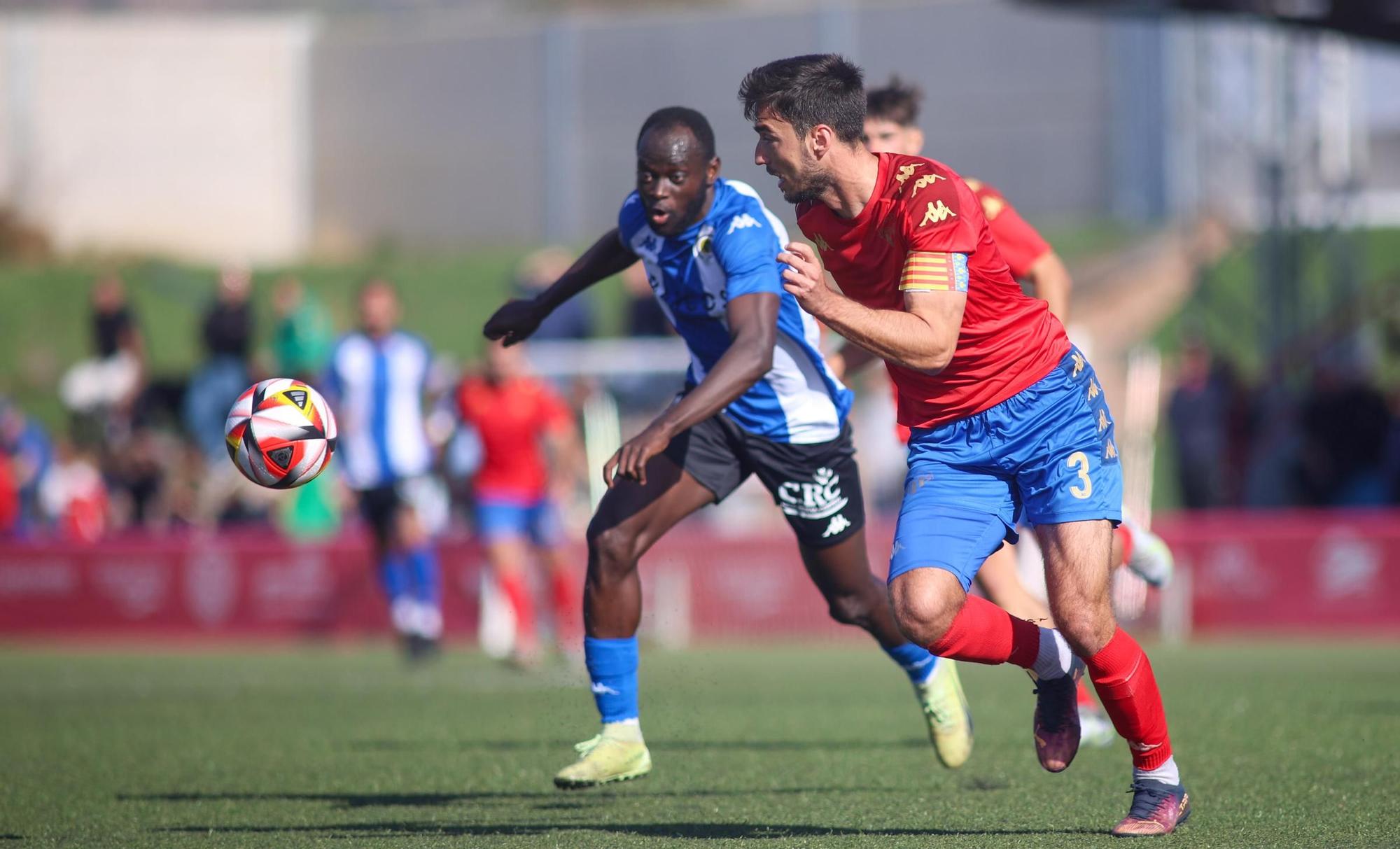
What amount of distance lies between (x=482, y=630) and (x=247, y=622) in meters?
2.61

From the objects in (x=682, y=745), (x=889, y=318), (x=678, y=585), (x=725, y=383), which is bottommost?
(x=678, y=585)

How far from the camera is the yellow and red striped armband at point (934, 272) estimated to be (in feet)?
17.4

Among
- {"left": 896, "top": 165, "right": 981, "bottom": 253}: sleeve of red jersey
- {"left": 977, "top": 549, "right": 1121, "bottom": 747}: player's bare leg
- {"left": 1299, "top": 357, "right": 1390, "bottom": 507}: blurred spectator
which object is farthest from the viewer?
{"left": 1299, "top": 357, "right": 1390, "bottom": 507}: blurred spectator

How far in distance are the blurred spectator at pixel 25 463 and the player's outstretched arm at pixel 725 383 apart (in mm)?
15429

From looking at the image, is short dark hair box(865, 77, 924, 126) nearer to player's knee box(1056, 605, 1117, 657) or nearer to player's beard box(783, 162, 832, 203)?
player's beard box(783, 162, 832, 203)

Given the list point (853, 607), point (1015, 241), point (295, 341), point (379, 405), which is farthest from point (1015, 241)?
point (295, 341)

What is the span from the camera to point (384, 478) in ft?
44.0

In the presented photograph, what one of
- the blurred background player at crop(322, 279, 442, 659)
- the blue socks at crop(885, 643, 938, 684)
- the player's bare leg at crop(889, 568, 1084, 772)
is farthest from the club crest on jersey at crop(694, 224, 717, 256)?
the blurred background player at crop(322, 279, 442, 659)

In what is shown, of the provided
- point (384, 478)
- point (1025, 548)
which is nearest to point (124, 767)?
point (1025, 548)

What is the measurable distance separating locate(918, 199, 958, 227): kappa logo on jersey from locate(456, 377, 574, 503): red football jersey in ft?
29.4

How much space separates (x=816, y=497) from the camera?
6.72 metres

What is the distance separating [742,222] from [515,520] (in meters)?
7.89

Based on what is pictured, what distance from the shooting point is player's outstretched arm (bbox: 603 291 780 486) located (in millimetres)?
5641

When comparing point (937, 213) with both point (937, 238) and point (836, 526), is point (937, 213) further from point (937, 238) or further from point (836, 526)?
point (836, 526)
